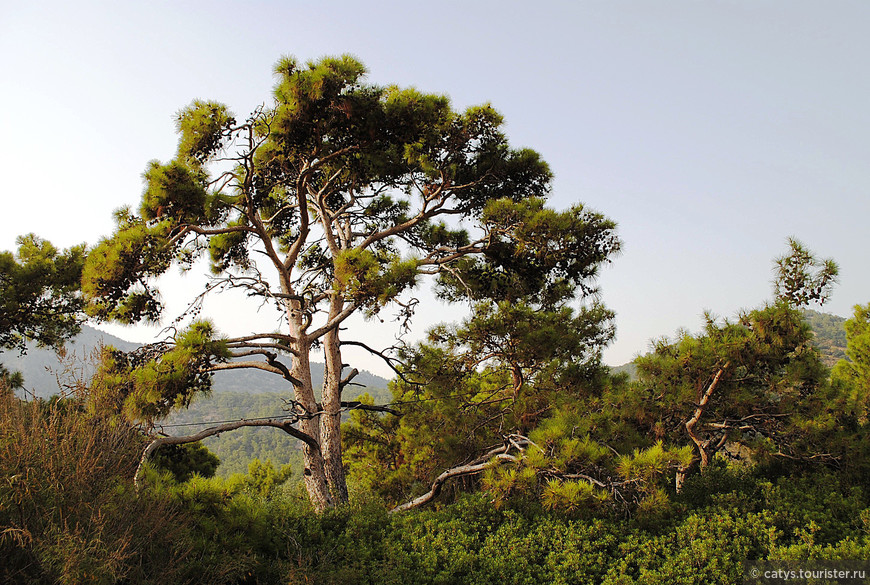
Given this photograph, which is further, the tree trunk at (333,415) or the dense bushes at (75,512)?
the tree trunk at (333,415)

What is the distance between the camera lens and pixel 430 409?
8.09 metres

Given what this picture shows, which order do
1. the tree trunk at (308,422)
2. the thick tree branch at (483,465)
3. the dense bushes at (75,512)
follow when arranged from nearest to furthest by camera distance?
the dense bushes at (75,512)
the thick tree branch at (483,465)
the tree trunk at (308,422)

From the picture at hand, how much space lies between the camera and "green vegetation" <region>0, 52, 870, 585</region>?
169 inches

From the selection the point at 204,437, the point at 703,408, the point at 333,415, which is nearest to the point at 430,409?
the point at 333,415

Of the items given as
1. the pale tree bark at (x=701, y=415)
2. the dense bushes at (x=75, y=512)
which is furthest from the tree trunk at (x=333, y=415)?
the pale tree bark at (x=701, y=415)

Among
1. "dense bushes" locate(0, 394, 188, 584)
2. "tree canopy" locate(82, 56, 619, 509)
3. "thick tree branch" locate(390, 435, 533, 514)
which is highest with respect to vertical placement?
"tree canopy" locate(82, 56, 619, 509)

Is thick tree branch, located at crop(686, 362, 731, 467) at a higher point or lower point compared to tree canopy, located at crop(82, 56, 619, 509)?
lower

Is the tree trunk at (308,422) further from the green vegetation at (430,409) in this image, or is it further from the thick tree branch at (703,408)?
the thick tree branch at (703,408)

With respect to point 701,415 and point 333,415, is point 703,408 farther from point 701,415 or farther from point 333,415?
point 333,415

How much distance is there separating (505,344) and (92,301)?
550cm

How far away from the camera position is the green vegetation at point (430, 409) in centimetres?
430

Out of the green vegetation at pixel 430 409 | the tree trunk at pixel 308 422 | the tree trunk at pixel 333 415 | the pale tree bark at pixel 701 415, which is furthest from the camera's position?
the pale tree bark at pixel 701 415

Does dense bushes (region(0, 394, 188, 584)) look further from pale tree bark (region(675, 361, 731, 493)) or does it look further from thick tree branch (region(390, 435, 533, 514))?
pale tree bark (region(675, 361, 731, 493))

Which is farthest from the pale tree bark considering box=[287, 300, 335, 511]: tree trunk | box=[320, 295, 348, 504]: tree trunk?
box=[287, 300, 335, 511]: tree trunk
